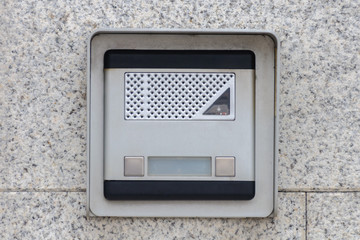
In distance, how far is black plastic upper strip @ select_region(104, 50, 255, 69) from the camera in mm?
1649

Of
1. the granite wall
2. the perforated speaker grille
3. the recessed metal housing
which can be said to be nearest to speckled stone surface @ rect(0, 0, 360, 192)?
the granite wall

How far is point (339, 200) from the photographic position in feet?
5.90

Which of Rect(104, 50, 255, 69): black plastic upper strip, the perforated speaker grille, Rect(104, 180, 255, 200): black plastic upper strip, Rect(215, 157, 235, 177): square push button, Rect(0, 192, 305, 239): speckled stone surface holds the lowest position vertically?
Rect(0, 192, 305, 239): speckled stone surface

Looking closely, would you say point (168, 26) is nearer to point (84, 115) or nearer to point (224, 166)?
point (84, 115)

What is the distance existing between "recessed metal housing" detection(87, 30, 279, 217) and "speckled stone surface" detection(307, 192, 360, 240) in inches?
12.5

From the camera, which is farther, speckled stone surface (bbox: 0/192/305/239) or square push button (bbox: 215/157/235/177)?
speckled stone surface (bbox: 0/192/305/239)

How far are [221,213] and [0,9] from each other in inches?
48.2

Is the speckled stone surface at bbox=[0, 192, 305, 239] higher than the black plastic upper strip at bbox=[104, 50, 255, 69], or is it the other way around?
the black plastic upper strip at bbox=[104, 50, 255, 69]

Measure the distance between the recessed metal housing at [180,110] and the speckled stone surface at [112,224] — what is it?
17 centimetres

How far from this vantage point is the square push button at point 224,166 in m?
1.66

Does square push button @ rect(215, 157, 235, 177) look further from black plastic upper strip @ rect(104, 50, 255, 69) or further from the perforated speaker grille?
black plastic upper strip @ rect(104, 50, 255, 69)

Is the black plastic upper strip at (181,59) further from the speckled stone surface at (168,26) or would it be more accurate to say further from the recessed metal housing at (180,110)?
the speckled stone surface at (168,26)

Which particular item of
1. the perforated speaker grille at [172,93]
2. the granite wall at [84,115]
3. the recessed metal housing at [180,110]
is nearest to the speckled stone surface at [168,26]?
the granite wall at [84,115]

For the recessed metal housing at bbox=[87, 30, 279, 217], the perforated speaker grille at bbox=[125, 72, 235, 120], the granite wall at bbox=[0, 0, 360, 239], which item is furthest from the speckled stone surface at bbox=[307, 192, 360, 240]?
the perforated speaker grille at bbox=[125, 72, 235, 120]
